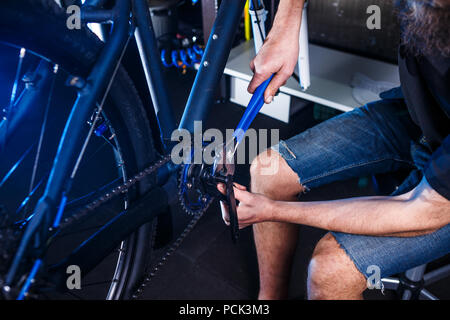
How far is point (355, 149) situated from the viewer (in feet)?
3.08

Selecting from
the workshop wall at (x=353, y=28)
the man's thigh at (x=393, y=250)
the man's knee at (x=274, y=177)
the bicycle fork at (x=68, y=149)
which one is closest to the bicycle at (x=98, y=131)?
the bicycle fork at (x=68, y=149)

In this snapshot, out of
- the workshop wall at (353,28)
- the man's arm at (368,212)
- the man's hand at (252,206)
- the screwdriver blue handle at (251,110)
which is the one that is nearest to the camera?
the man's arm at (368,212)

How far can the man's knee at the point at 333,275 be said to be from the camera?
2.46ft

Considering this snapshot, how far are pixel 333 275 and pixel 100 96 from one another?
22.5 inches

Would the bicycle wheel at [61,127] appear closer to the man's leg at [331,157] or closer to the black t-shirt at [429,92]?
the man's leg at [331,157]

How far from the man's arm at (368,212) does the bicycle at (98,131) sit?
0.07 metres

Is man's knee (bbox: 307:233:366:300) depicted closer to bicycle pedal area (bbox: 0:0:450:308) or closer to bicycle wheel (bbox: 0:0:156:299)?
bicycle pedal area (bbox: 0:0:450:308)

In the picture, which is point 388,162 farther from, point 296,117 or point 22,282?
point 296,117

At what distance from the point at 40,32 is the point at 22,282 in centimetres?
40

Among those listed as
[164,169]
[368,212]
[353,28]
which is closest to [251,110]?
[164,169]

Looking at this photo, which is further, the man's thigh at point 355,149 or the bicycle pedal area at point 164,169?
the man's thigh at point 355,149

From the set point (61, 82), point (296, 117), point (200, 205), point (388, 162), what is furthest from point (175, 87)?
point (388, 162)

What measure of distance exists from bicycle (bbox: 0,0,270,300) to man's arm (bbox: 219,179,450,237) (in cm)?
7

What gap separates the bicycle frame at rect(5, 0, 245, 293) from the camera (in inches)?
24.5
